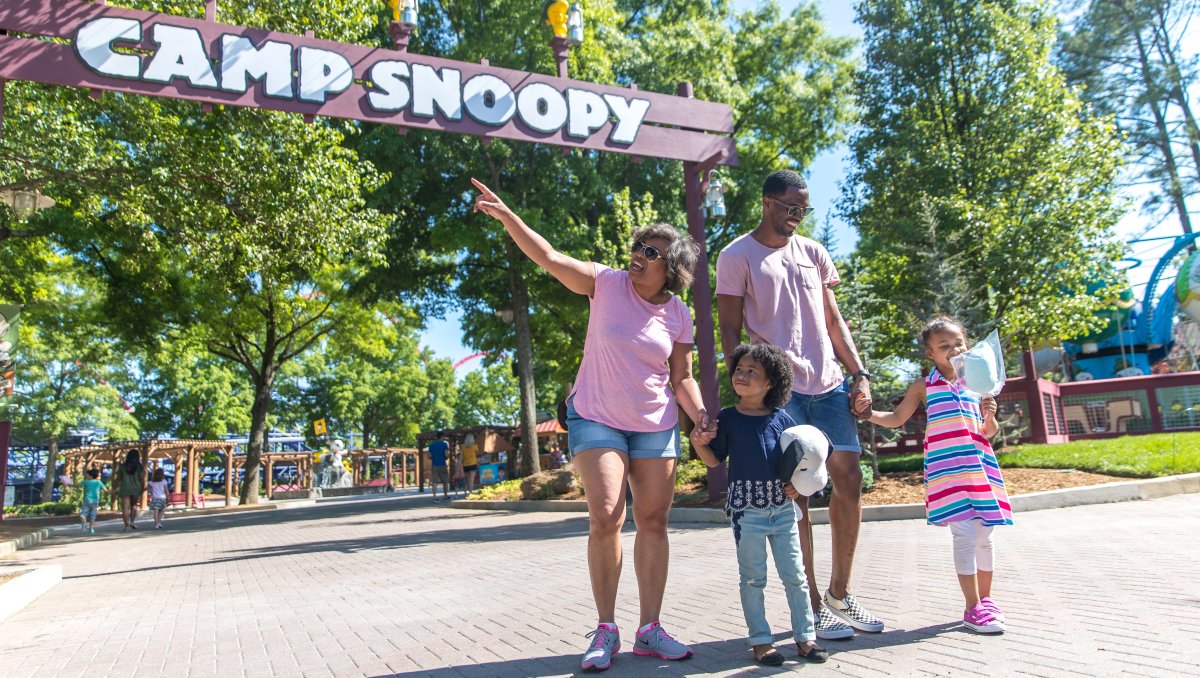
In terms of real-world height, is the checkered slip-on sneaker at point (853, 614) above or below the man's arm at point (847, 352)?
below

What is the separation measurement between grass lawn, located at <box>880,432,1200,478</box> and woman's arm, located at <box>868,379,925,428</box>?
29.0 feet

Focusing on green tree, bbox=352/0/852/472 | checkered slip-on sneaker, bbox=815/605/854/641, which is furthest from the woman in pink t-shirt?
green tree, bbox=352/0/852/472

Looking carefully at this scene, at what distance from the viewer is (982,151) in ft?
60.0

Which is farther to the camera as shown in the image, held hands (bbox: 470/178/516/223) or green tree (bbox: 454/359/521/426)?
green tree (bbox: 454/359/521/426)

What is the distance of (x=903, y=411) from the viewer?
12.8ft

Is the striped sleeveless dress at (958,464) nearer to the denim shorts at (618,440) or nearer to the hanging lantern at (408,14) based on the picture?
the denim shorts at (618,440)

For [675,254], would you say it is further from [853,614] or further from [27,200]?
[27,200]

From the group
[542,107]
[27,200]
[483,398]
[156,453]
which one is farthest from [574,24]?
[483,398]

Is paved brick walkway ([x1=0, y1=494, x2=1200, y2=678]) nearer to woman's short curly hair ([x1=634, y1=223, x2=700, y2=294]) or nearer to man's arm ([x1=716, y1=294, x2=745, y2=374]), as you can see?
man's arm ([x1=716, y1=294, x2=745, y2=374])

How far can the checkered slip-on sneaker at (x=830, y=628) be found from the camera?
11.8 ft

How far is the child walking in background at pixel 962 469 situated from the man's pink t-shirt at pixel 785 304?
382 mm

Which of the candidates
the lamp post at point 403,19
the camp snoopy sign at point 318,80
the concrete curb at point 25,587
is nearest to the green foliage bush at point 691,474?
the camp snoopy sign at point 318,80

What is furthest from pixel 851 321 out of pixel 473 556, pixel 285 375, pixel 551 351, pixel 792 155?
pixel 285 375

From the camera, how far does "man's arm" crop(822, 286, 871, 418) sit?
147 inches
